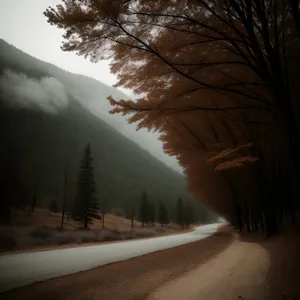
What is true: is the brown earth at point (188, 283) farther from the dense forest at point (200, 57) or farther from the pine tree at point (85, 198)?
the pine tree at point (85, 198)

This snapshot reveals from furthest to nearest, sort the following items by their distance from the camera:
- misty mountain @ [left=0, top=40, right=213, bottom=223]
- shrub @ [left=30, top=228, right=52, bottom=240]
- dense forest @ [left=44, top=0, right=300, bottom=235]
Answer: misty mountain @ [left=0, top=40, right=213, bottom=223]
shrub @ [left=30, top=228, right=52, bottom=240]
dense forest @ [left=44, top=0, right=300, bottom=235]

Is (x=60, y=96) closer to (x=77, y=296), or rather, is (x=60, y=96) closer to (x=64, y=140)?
(x=64, y=140)

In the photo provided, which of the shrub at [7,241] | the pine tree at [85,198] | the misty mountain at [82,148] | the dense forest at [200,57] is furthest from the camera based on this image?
the misty mountain at [82,148]

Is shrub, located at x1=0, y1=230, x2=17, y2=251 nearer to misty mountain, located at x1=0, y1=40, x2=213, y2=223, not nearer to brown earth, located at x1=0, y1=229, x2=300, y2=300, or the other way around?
brown earth, located at x1=0, y1=229, x2=300, y2=300

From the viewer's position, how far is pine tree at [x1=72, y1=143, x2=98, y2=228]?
21016mm

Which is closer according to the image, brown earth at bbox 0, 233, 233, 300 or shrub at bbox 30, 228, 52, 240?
brown earth at bbox 0, 233, 233, 300

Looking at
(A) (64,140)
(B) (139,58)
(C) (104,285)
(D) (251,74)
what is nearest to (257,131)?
(D) (251,74)

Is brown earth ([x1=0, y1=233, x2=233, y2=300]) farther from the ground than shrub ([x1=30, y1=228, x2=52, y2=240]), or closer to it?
closer to it

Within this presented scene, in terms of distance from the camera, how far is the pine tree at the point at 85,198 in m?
21.0

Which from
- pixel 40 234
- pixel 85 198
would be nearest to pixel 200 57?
pixel 40 234

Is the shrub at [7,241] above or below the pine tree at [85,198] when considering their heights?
below

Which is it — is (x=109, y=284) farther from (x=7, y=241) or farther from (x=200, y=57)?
(x=7, y=241)

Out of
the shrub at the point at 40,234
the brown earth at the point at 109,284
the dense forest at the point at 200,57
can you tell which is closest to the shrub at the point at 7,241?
A: the shrub at the point at 40,234

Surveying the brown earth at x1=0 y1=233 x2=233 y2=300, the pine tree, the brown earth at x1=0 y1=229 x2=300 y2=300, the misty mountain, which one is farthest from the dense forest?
the misty mountain
